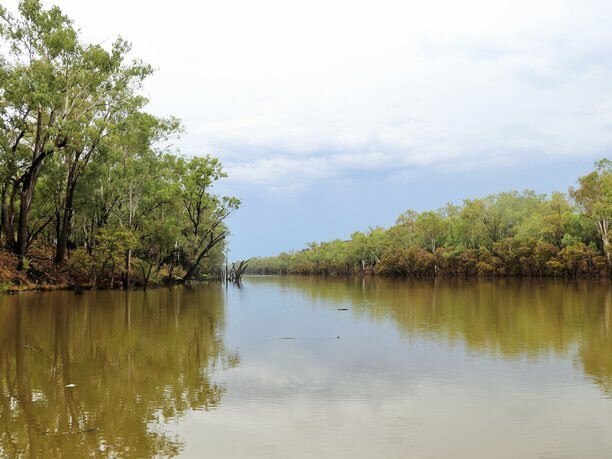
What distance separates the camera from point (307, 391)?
9078 millimetres

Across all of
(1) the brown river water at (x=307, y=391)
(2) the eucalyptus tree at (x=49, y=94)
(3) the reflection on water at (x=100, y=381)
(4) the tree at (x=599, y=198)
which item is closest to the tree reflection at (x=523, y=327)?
(1) the brown river water at (x=307, y=391)

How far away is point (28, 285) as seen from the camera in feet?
109

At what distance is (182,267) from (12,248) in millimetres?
30254

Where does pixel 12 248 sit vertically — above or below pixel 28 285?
above

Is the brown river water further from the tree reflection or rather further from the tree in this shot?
the tree

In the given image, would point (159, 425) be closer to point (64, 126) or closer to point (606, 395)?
point (606, 395)

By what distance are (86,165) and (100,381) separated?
103 ft

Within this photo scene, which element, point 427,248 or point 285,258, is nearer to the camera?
point 427,248

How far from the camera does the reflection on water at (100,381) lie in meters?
6.39

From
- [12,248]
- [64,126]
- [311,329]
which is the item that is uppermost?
[64,126]

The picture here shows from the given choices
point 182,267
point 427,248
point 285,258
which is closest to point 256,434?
point 182,267

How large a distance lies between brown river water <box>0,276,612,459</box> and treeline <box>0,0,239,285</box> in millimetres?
16084

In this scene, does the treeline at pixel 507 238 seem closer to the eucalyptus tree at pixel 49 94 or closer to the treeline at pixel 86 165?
the treeline at pixel 86 165

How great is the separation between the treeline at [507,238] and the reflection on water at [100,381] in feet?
171
